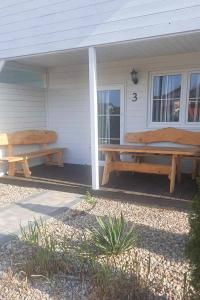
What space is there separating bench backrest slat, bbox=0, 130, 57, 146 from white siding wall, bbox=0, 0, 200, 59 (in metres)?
1.79

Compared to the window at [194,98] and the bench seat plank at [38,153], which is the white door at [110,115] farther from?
the window at [194,98]

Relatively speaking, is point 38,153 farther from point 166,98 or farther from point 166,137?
point 166,98

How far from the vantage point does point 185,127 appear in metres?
5.93

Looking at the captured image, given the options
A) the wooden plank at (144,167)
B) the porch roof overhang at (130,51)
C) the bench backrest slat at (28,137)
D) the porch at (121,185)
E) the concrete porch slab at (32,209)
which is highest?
the porch roof overhang at (130,51)

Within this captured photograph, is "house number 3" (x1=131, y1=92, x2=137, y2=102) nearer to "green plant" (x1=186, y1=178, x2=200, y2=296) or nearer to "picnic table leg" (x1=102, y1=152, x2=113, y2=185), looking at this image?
"picnic table leg" (x1=102, y1=152, x2=113, y2=185)

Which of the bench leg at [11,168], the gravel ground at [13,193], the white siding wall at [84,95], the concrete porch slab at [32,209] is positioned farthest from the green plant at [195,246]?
the bench leg at [11,168]

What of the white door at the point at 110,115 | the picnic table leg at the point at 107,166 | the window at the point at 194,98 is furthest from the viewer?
the white door at the point at 110,115

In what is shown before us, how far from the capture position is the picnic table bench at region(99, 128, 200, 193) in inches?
188

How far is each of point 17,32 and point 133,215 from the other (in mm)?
3976

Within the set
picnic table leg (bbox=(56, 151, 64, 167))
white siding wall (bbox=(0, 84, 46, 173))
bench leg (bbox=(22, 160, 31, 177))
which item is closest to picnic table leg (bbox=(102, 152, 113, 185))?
bench leg (bbox=(22, 160, 31, 177))

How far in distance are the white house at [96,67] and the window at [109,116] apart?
0.02m

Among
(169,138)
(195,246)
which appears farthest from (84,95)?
(195,246)

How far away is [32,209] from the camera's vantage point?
4211 millimetres

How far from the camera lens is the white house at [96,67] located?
4.14 m
